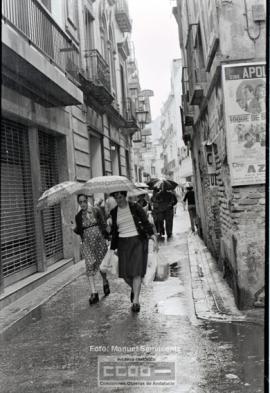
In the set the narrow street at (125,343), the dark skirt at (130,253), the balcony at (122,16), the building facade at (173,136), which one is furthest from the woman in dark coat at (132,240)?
the balcony at (122,16)

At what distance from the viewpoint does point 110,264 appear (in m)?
5.20

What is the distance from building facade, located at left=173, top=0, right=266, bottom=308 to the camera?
4055 millimetres

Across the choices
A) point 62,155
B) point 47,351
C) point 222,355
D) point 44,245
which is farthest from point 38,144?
point 222,355

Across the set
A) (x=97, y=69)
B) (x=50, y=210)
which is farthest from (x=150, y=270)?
(x=97, y=69)

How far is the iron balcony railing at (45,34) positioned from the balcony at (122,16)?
21.3 inches

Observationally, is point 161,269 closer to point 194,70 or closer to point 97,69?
point 97,69

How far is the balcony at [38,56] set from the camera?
3588 mm

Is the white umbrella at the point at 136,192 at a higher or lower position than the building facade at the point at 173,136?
lower

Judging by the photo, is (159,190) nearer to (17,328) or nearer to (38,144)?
(38,144)

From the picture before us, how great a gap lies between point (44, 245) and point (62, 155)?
795 millimetres

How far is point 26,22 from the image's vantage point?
4.34 m

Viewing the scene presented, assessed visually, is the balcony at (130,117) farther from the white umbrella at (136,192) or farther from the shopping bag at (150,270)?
the shopping bag at (150,270)

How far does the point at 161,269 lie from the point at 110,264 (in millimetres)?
614

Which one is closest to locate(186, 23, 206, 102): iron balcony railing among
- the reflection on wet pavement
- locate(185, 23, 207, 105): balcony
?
locate(185, 23, 207, 105): balcony
